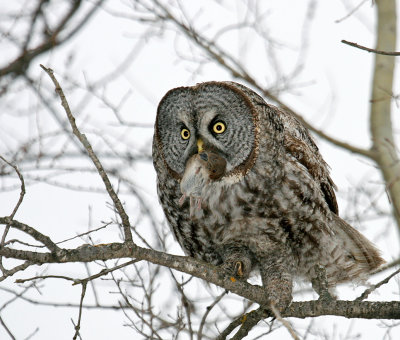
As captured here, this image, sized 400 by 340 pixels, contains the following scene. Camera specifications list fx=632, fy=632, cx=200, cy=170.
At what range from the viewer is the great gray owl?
4.35 metres

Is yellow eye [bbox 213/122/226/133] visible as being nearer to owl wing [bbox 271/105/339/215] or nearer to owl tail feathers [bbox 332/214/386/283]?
owl wing [bbox 271/105/339/215]

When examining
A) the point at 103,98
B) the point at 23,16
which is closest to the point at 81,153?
the point at 103,98

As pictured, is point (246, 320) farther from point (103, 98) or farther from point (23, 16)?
point (23, 16)

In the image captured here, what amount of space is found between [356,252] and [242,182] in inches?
47.9

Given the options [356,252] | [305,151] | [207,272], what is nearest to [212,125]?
[305,151]

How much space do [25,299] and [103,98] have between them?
114 inches

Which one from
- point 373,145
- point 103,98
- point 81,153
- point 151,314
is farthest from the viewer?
point 81,153

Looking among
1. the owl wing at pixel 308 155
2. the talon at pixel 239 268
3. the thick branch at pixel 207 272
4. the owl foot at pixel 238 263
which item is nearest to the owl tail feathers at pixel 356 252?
the owl wing at pixel 308 155

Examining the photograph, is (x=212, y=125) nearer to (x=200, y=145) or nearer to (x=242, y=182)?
(x=200, y=145)

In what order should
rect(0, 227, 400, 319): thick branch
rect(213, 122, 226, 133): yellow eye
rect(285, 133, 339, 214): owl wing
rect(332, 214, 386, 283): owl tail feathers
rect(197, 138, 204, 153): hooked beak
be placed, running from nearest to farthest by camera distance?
rect(0, 227, 400, 319): thick branch, rect(197, 138, 204, 153): hooked beak, rect(213, 122, 226, 133): yellow eye, rect(285, 133, 339, 214): owl wing, rect(332, 214, 386, 283): owl tail feathers

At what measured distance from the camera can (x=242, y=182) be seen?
442 cm

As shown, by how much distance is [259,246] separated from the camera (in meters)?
4.46

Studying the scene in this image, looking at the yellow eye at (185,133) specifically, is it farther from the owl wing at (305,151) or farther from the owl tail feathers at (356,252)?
the owl tail feathers at (356,252)

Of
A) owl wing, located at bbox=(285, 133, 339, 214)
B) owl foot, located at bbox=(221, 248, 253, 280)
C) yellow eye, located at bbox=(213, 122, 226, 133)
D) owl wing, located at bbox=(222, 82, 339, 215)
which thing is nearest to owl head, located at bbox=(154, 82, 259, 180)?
yellow eye, located at bbox=(213, 122, 226, 133)
